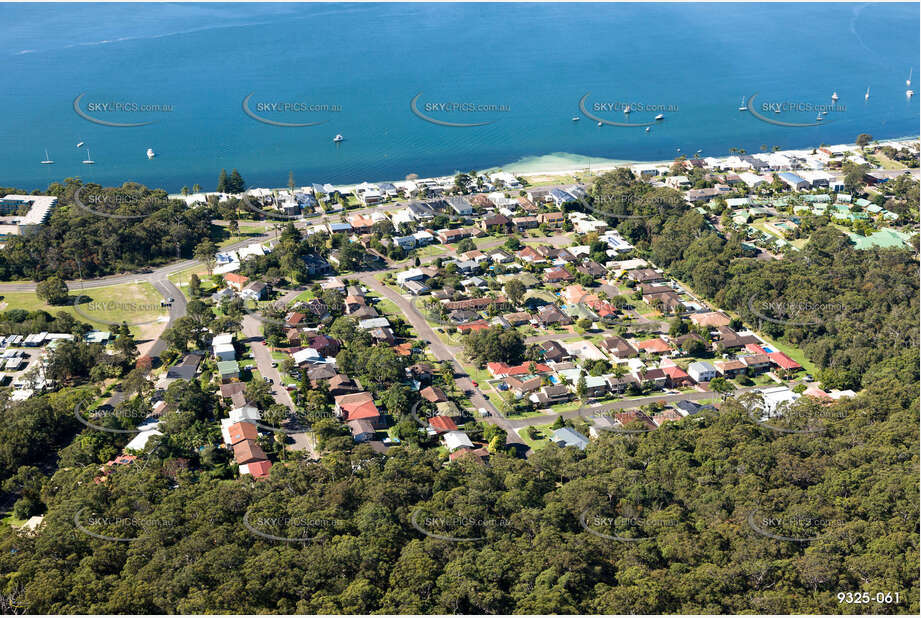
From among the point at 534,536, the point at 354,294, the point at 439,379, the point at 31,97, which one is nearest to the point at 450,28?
the point at 31,97

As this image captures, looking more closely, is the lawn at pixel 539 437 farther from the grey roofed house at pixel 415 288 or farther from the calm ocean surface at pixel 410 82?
the calm ocean surface at pixel 410 82

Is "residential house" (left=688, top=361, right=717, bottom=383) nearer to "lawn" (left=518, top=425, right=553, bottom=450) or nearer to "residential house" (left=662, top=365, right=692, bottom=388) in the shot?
"residential house" (left=662, top=365, right=692, bottom=388)

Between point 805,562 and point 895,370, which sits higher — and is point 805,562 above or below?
above

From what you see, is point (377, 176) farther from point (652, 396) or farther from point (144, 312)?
point (652, 396)

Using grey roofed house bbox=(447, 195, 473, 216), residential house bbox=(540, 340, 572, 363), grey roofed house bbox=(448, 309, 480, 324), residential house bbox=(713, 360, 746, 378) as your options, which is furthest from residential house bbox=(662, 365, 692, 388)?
grey roofed house bbox=(447, 195, 473, 216)

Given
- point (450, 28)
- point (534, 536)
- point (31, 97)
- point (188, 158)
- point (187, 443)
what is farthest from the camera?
point (450, 28)

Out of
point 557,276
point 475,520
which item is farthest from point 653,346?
point 475,520
